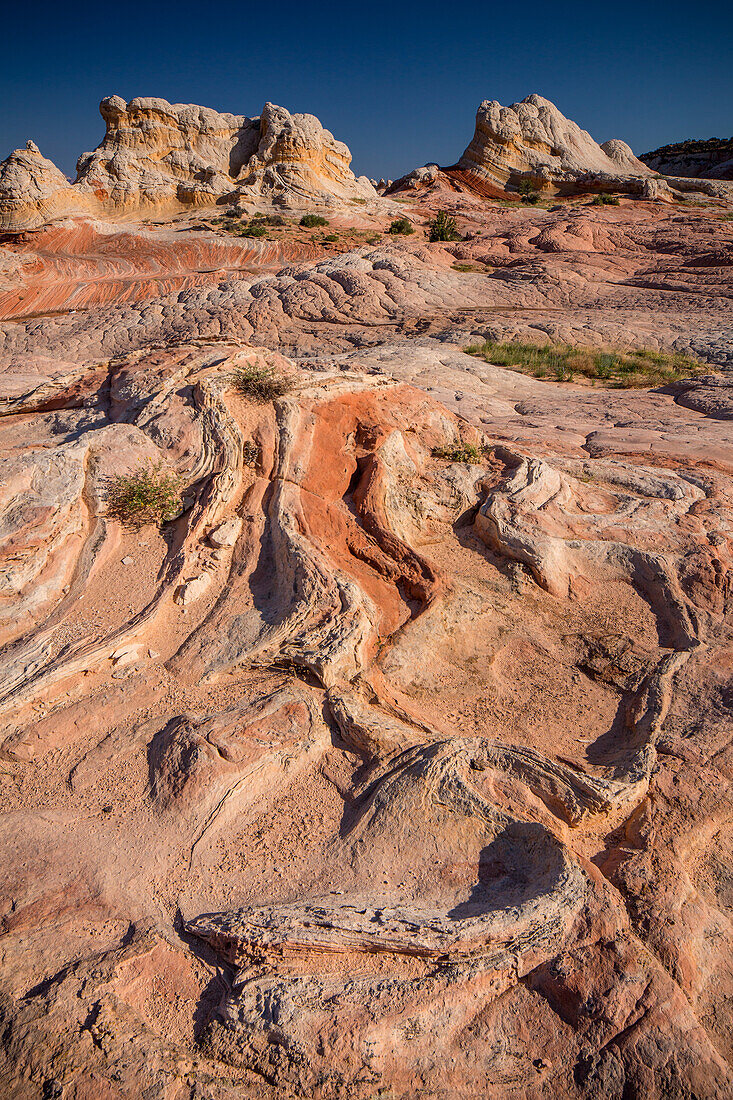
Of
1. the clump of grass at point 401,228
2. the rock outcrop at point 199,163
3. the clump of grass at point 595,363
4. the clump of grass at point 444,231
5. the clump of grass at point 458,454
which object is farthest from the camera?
the rock outcrop at point 199,163

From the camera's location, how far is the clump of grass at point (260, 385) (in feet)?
22.2

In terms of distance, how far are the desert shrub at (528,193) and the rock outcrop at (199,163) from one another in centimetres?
963

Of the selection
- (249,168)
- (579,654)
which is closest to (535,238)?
(249,168)

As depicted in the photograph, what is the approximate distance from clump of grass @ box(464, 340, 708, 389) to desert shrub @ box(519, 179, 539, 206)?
25.9 m

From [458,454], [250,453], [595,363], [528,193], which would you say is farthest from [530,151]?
[250,453]

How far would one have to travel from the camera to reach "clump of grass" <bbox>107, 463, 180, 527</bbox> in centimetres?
560

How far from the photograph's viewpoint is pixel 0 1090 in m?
2.48

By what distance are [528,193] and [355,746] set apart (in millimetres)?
40692

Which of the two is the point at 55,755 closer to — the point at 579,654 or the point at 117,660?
the point at 117,660

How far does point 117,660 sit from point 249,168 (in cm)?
3452

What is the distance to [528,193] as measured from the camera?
119 ft

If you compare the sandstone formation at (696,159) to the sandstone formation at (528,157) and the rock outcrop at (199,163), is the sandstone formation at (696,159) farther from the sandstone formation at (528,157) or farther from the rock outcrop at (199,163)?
the rock outcrop at (199,163)

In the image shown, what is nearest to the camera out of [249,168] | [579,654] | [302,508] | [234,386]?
[579,654]

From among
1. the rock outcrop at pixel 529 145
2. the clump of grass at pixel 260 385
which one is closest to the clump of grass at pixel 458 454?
the clump of grass at pixel 260 385
